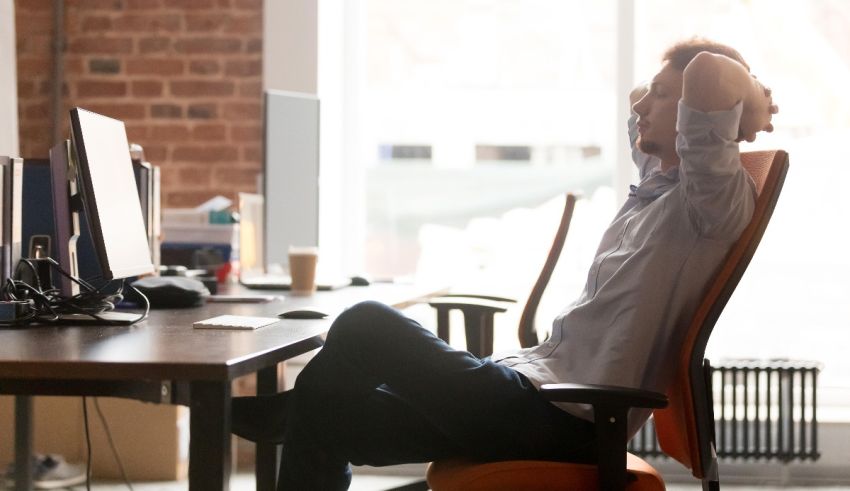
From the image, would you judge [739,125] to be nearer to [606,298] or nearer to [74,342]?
[606,298]

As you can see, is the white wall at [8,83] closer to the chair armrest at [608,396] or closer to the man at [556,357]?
the man at [556,357]

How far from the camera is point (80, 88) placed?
3971mm

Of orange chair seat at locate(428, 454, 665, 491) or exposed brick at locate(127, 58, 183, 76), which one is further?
exposed brick at locate(127, 58, 183, 76)

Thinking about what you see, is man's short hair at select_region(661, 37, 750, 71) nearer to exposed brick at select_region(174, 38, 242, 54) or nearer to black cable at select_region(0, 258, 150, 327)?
black cable at select_region(0, 258, 150, 327)

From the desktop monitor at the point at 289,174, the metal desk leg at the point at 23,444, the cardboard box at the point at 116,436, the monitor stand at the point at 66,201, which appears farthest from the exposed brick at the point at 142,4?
the monitor stand at the point at 66,201

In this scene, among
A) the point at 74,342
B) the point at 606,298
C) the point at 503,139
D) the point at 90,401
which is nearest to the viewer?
the point at 74,342

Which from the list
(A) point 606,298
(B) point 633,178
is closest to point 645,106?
(A) point 606,298

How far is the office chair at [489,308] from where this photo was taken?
8.38 feet

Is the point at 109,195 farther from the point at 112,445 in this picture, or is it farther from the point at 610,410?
the point at 112,445

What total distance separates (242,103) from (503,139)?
1.01 m

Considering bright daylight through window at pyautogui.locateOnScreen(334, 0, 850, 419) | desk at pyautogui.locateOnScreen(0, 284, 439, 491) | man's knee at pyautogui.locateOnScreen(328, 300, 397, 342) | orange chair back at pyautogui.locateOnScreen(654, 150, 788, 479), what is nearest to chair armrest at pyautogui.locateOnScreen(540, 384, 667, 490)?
orange chair back at pyautogui.locateOnScreen(654, 150, 788, 479)

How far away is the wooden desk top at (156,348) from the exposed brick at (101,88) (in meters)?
1.93

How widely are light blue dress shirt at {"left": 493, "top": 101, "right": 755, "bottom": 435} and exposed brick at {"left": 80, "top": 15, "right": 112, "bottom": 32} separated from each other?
2.57 meters

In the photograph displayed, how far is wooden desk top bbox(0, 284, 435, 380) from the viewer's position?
1.40 metres
